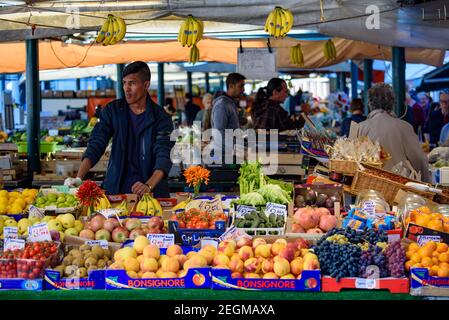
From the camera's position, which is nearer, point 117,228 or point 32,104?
point 117,228

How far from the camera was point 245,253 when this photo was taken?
4.43m

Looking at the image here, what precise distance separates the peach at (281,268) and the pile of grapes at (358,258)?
0.19 m

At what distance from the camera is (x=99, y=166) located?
1092cm

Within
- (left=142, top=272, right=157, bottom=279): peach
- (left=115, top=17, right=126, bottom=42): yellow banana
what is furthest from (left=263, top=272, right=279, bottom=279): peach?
(left=115, top=17, right=126, bottom=42): yellow banana

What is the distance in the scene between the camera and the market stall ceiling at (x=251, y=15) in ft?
26.6

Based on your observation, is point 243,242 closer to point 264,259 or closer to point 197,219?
point 264,259

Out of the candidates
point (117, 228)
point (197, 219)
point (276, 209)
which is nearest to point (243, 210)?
point (276, 209)

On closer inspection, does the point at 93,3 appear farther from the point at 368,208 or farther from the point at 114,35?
the point at 368,208

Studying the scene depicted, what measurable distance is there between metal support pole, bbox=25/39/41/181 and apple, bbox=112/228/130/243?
5571 millimetres

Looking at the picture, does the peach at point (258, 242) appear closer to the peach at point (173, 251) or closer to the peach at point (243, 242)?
the peach at point (243, 242)

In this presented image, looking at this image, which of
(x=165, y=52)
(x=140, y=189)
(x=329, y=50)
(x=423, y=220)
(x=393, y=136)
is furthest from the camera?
(x=165, y=52)

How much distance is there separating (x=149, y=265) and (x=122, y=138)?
2427 mm

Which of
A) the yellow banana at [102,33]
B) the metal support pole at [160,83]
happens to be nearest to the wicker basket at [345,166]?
the yellow banana at [102,33]

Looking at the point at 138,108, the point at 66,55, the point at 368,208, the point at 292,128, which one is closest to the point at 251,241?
the point at 368,208
